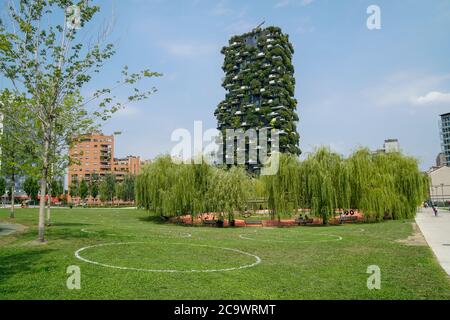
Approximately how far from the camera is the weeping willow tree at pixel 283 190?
84.7ft

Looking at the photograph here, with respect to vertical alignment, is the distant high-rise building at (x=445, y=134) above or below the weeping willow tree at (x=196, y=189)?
above

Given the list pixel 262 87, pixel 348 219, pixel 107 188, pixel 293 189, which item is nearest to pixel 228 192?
pixel 293 189

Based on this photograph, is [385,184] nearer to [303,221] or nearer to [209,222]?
[303,221]

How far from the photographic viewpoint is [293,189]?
2588cm

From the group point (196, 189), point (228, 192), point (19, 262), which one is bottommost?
point (19, 262)

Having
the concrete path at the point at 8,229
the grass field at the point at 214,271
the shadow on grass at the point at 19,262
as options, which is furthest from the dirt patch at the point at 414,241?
the concrete path at the point at 8,229

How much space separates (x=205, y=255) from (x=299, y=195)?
16165 mm

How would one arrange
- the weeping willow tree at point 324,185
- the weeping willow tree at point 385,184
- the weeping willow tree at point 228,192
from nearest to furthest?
the weeping willow tree at point 228,192 → the weeping willow tree at point 324,185 → the weeping willow tree at point 385,184

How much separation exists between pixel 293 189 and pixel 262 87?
7218 centimetres

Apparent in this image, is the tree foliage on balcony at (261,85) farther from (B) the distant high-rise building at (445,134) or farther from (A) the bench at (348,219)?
(B) the distant high-rise building at (445,134)

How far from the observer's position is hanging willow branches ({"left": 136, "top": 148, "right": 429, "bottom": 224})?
81.5 feet

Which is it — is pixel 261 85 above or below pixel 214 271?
above

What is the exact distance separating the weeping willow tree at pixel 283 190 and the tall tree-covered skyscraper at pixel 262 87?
62631 millimetres
